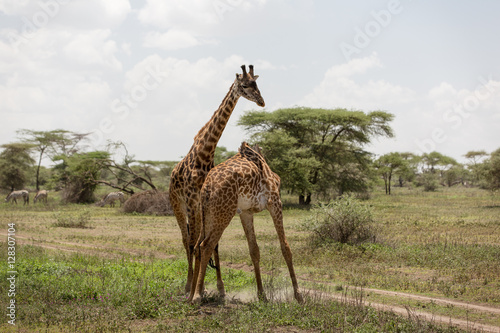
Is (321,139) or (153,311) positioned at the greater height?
(321,139)

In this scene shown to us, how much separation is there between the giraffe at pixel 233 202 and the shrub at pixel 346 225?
659cm

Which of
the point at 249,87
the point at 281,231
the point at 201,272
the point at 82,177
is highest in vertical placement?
the point at 249,87

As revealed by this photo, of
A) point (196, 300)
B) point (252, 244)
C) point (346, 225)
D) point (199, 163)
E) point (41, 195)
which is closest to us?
point (196, 300)

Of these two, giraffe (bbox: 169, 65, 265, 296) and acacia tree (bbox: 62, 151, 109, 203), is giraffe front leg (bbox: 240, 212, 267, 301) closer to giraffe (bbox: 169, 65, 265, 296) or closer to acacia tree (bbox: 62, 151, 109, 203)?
giraffe (bbox: 169, 65, 265, 296)

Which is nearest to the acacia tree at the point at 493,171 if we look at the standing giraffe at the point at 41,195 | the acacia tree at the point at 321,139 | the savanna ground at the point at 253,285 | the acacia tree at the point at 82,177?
the acacia tree at the point at 321,139

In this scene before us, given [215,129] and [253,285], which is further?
[253,285]

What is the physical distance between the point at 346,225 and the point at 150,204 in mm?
13640

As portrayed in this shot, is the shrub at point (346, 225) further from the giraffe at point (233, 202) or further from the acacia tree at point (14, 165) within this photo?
the acacia tree at point (14, 165)

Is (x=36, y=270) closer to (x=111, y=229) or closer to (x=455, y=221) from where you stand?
(x=111, y=229)

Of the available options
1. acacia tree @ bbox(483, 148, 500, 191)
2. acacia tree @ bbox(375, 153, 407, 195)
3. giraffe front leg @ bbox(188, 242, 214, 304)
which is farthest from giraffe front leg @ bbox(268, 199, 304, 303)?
acacia tree @ bbox(375, 153, 407, 195)

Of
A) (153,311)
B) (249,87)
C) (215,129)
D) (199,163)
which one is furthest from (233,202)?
(153,311)

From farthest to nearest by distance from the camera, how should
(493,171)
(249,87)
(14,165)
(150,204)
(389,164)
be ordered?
1. (389,164)
2. (14,165)
3. (493,171)
4. (150,204)
5. (249,87)

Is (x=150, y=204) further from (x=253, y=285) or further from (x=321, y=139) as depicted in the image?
(x=253, y=285)

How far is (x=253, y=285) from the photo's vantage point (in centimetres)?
802
